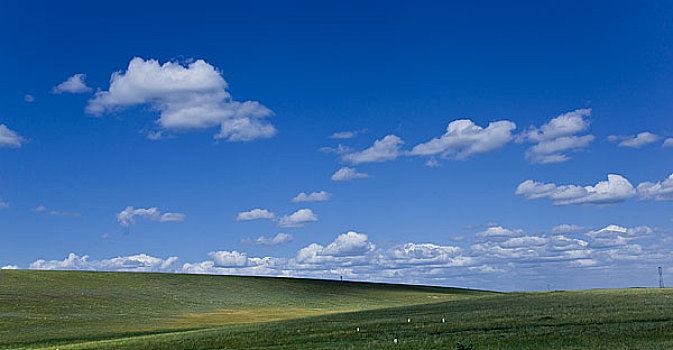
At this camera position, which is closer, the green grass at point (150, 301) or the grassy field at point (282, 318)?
the grassy field at point (282, 318)

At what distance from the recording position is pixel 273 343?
37688 mm

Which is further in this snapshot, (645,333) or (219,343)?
(219,343)

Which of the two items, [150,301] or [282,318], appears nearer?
[282,318]

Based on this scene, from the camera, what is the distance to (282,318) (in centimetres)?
7338

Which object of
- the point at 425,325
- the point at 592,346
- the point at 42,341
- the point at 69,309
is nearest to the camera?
the point at 592,346

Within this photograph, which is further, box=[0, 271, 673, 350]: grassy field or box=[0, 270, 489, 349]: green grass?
box=[0, 270, 489, 349]: green grass

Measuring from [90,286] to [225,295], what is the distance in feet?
71.4

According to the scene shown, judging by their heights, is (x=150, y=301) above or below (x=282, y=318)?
above

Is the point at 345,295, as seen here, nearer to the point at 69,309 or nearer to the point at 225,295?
the point at 225,295

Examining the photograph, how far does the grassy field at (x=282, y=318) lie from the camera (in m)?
34.8

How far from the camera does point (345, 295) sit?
422 feet

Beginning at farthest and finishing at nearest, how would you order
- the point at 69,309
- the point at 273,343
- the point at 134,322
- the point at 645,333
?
the point at 69,309 < the point at 134,322 < the point at 273,343 < the point at 645,333

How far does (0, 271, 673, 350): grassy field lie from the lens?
34.8 meters

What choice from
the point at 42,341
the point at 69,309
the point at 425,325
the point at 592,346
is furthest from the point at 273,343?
the point at 69,309
